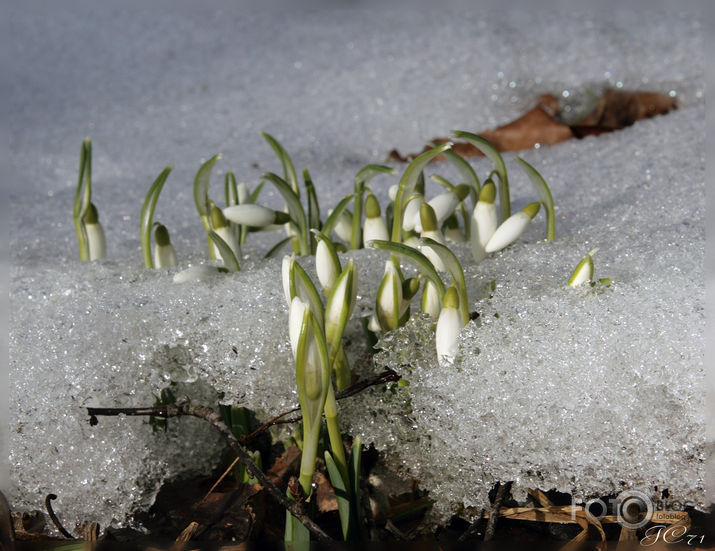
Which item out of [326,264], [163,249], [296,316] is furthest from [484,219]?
[163,249]

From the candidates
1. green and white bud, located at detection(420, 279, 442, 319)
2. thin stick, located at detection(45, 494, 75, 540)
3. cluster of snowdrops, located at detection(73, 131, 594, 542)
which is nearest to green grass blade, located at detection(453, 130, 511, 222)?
cluster of snowdrops, located at detection(73, 131, 594, 542)

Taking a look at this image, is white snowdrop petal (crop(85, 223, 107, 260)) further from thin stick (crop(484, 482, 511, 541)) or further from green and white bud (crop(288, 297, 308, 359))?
thin stick (crop(484, 482, 511, 541))

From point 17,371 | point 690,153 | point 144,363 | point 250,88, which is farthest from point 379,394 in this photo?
point 250,88

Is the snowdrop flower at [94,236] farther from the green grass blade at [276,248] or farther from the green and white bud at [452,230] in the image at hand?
the green and white bud at [452,230]

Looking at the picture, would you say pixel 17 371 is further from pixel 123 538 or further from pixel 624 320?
pixel 624 320

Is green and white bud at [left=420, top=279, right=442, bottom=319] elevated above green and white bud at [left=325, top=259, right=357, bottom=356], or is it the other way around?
green and white bud at [left=325, top=259, right=357, bottom=356]

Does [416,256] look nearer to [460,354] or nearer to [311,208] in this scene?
[460,354]
